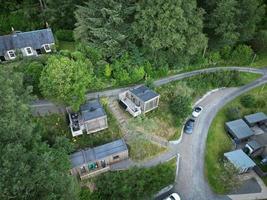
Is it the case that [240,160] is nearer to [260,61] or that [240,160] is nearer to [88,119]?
[88,119]

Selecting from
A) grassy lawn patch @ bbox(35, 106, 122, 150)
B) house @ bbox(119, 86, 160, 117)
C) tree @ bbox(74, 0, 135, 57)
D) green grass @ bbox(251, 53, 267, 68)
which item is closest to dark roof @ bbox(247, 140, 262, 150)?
house @ bbox(119, 86, 160, 117)

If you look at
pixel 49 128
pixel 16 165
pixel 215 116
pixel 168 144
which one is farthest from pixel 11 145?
pixel 215 116

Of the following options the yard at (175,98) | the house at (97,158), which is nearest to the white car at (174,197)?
the house at (97,158)

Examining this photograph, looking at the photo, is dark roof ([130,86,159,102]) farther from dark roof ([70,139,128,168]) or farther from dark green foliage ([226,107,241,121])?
dark green foliage ([226,107,241,121])

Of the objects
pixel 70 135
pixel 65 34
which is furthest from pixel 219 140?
pixel 65 34

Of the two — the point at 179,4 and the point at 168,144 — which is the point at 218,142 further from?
the point at 179,4
